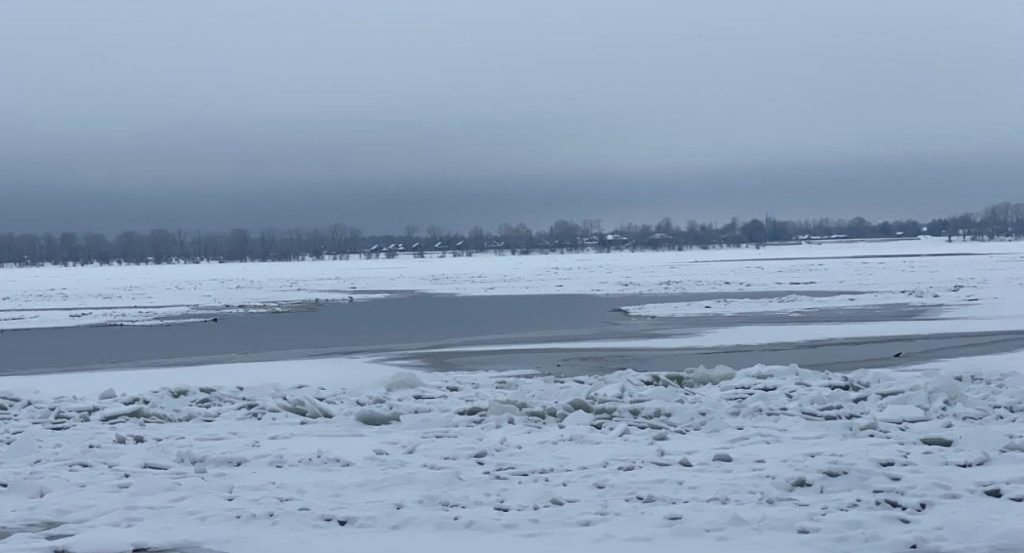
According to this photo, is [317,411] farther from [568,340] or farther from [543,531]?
[568,340]

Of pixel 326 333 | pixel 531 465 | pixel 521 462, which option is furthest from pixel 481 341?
pixel 531 465

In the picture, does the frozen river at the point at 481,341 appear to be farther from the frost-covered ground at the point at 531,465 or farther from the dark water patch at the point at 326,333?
the frost-covered ground at the point at 531,465

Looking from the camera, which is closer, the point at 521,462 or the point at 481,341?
the point at 521,462

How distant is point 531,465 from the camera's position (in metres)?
9.06

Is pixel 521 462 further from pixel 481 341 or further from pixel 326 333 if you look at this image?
pixel 326 333

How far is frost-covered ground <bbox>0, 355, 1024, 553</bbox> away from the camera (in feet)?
23.0

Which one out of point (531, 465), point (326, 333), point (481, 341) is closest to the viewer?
point (531, 465)

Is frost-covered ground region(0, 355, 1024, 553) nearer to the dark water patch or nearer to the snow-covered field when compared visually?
the snow-covered field

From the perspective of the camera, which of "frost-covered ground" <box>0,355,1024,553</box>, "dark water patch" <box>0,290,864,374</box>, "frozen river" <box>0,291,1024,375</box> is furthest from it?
"dark water patch" <box>0,290,864,374</box>

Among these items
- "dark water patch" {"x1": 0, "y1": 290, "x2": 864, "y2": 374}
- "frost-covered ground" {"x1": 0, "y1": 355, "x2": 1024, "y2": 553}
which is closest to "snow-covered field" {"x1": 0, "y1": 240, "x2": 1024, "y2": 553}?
"frost-covered ground" {"x1": 0, "y1": 355, "x2": 1024, "y2": 553}

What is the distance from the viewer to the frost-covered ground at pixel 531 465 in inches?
277

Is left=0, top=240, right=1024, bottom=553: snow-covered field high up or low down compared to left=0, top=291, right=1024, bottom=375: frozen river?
up

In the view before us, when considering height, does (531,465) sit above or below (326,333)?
above

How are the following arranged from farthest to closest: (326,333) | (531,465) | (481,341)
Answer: (326,333), (481,341), (531,465)
